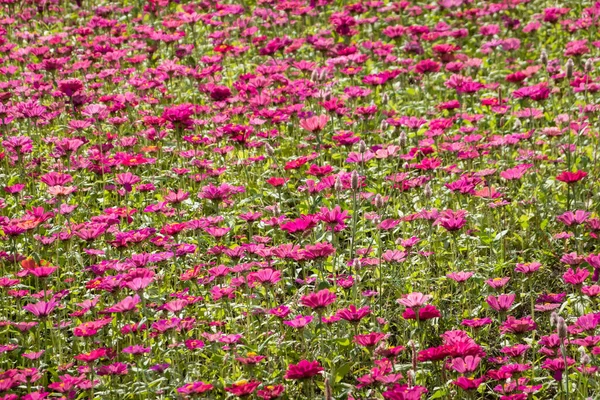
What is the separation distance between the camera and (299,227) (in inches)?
128

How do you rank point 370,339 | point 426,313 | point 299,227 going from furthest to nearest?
point 299,227, point 426,313, point 370,339

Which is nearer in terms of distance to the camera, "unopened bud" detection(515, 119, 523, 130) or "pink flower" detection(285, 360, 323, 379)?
"pink flower" detection(285, 360, 323, 379)

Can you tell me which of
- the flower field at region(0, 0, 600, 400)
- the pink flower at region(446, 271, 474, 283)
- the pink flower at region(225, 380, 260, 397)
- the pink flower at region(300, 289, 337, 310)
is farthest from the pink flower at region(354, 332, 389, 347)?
the pink flower at region(446, 271, 474, 283)

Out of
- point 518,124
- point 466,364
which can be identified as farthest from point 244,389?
point 518,124

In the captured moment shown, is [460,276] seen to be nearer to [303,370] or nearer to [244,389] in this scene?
[303,370]

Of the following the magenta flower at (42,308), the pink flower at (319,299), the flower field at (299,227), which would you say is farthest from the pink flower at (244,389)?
the magenta flower at (42,308)

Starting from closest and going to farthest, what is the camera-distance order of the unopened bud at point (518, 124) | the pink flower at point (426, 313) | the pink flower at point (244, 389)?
the pink flower at point (244, 389), the pink flower at point (426, 313), the unopened bud at point (518, 124)

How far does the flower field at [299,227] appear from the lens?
2994 millimetres

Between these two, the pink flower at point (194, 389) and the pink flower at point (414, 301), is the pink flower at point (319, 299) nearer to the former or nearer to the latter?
the pink flower at point (414, 301)

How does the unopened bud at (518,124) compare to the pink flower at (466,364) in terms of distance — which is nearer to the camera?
the pink flower at (466,364)

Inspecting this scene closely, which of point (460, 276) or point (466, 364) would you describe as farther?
point (460, 276)

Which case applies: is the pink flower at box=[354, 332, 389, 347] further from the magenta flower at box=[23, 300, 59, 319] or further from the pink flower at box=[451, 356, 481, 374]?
the magenta flower at box=[23, 300, 59, 319]

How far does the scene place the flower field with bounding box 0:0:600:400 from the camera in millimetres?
2994

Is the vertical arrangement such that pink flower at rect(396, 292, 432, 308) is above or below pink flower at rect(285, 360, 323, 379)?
above
